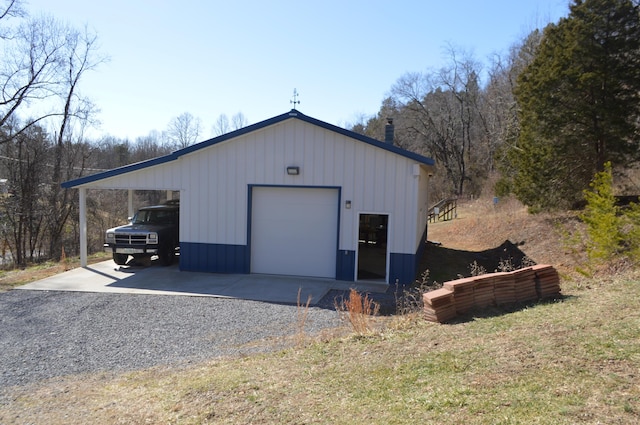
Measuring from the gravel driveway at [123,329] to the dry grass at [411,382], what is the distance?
610mm

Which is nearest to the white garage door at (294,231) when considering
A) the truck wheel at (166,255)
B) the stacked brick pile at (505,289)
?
the truck wheel at (166,255)

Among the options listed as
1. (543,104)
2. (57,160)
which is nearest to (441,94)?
(543,104)

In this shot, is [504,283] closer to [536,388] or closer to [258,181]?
[536,388]

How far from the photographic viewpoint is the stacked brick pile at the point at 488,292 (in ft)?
22.4

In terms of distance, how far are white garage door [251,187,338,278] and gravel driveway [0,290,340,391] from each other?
9.27ft

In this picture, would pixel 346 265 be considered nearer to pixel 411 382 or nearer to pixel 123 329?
pixel 123 329

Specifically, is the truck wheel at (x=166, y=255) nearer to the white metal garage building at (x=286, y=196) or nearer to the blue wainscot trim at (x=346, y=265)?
the white metal garage building at (x=286, y=196)

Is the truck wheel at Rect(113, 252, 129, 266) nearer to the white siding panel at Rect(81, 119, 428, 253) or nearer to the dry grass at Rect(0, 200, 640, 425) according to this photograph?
the white siding panel at Rect(81, 119, 428, 253)

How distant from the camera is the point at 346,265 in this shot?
12.0 metres

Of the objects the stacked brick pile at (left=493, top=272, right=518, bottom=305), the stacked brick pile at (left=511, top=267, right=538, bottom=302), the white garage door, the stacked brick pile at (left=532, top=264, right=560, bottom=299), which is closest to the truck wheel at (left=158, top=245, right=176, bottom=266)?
the white garage door

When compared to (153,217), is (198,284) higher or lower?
lower

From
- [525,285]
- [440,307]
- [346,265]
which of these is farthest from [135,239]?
[525,285]

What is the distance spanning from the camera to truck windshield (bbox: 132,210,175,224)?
14219 millimetres

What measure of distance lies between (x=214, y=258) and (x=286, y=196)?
106 inches
